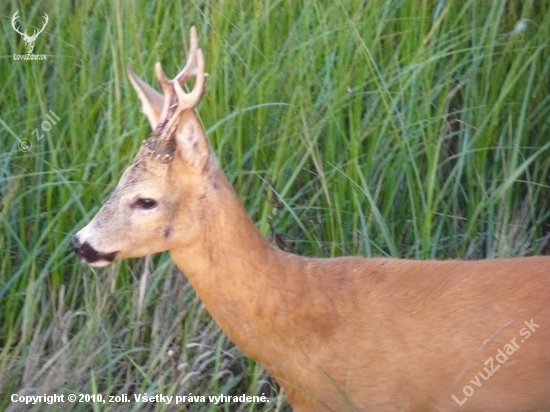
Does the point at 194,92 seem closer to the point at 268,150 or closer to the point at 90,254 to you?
the point at 90,254

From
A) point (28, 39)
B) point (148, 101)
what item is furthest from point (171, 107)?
point (28, 39)

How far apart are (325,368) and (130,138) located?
1.76 metres

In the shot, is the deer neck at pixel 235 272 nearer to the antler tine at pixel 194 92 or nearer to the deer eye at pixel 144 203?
the deer eye at pixel 144 203

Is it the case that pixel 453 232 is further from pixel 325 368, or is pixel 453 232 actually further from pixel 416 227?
pixel 325 368

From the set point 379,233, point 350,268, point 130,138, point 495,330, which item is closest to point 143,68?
point 130,138

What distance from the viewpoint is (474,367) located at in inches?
145

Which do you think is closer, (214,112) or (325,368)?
(325,368)

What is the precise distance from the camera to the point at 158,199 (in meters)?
3.81

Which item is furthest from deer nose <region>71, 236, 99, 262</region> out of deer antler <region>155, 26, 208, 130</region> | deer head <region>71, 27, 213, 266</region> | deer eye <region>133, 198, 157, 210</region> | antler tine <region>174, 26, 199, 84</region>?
antler tine <region>174, 26, 199, 84</region>

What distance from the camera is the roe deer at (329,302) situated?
3691mm

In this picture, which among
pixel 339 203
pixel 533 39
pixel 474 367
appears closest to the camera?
pixel 474 367

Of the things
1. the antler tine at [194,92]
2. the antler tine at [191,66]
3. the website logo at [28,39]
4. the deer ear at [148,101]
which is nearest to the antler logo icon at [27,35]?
the website logo at [28,39]

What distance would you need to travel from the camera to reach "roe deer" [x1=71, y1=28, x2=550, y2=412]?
12.1ft

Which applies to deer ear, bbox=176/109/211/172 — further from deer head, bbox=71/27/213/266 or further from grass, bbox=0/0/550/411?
grass, bbox=0/0/550/411
